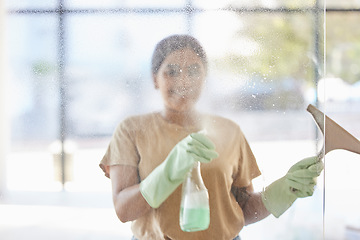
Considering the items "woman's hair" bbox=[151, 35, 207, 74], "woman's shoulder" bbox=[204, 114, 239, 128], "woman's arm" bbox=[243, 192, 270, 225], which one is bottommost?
"woman's arm" bbox=[243, 192, 270, 225]

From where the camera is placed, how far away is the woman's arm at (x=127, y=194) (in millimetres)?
602

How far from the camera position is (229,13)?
620mm

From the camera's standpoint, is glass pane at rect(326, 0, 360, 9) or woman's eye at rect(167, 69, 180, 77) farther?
glass pane at rect(326, 0, 360, 9)

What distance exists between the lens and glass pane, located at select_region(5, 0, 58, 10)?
1.98 feet

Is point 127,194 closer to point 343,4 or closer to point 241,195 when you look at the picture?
point 241,195

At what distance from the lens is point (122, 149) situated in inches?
23.7

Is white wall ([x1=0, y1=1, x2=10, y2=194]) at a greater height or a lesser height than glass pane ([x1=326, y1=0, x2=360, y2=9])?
lesser

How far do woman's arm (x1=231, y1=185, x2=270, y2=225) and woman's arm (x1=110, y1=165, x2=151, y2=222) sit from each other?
137mm

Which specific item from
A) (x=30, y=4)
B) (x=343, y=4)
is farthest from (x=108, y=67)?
(x=343, y=4)

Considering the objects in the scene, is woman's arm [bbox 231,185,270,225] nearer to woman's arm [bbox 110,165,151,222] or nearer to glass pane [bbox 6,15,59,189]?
woman's arm [bbox 110,165,151,222]

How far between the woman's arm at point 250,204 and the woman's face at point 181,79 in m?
0.15

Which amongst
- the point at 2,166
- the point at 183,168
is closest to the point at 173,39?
the point at 183,168

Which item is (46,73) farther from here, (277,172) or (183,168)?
(277,172)

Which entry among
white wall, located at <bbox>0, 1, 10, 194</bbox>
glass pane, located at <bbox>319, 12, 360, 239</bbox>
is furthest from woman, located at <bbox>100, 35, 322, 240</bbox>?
glass pane, located at <bbox>319, 12, 360, 239</bbox>
